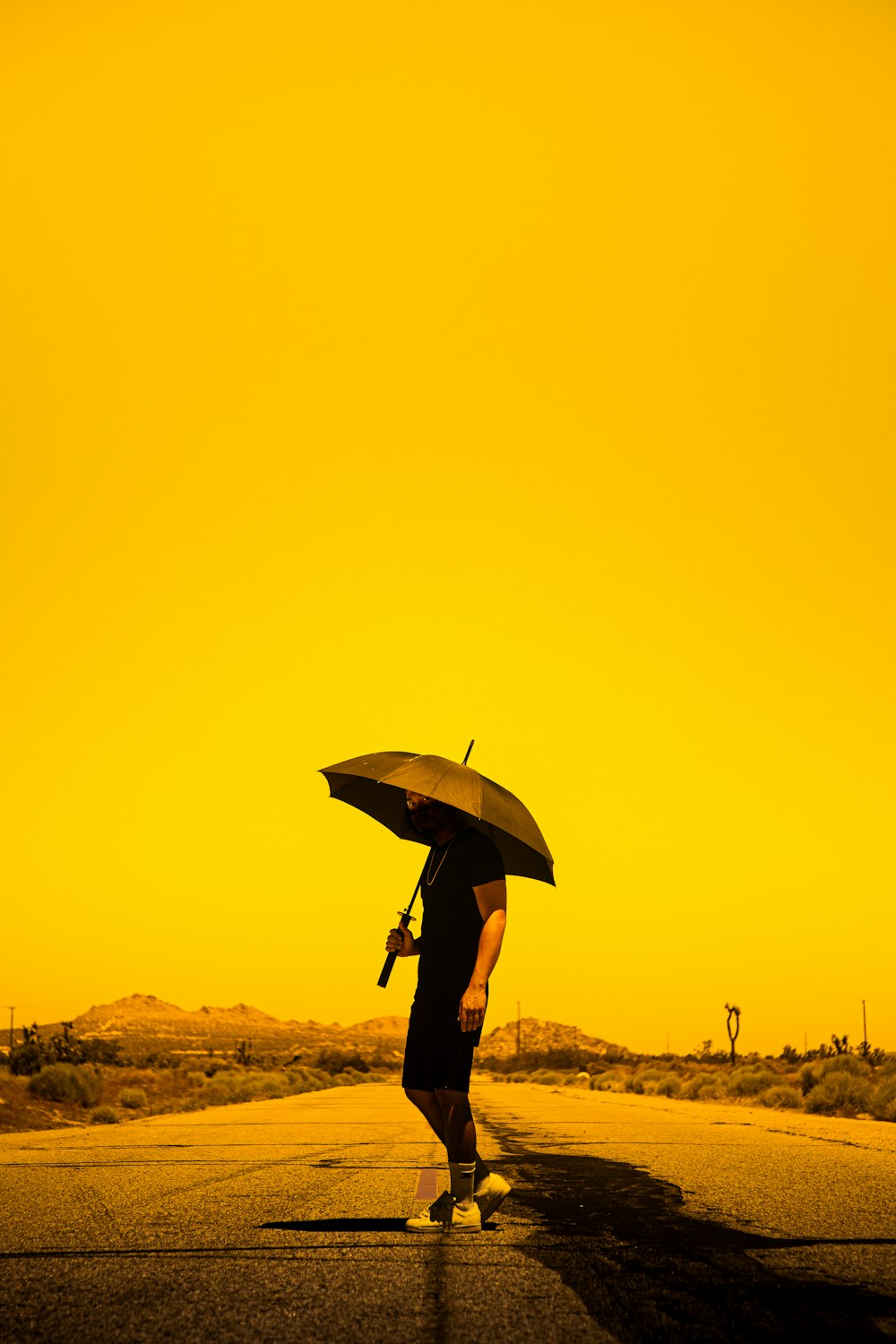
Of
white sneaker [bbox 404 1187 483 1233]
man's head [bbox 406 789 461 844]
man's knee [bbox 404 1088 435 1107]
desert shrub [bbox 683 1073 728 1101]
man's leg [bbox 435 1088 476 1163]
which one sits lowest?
white sneaker [bbox 404 1187 483 1233]

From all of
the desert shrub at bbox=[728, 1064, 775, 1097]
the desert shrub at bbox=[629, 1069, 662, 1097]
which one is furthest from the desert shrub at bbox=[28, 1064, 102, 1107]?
the desert shrub at bbox=[629, 1069, 662, 1097]

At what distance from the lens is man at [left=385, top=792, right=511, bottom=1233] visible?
284 inches

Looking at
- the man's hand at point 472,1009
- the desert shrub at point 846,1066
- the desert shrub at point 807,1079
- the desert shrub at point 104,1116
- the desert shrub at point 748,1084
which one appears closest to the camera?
the man's hand at point 472,1009

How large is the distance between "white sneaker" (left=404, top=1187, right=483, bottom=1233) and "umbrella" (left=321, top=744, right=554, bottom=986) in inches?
48.1

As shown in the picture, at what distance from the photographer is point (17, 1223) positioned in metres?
7.64

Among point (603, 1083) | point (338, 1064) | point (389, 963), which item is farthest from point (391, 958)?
point (338, 1064)

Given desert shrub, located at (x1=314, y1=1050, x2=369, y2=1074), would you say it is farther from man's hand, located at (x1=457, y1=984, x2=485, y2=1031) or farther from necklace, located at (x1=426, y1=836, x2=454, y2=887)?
man's hand, located at (x1=457, y1=984, x2=485, y2=1031)

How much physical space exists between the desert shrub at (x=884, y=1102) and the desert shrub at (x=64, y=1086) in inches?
688

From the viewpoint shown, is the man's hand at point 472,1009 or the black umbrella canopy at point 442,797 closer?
the man's hand at point 472,1009

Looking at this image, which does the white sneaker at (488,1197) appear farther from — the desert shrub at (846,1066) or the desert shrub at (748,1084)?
the desert shrub at (846,1066)

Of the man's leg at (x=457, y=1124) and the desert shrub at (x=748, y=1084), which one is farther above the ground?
the desert shrub at (x=748, y=1084)

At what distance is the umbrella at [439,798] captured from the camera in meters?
7.46

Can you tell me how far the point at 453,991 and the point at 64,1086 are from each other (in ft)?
91.5

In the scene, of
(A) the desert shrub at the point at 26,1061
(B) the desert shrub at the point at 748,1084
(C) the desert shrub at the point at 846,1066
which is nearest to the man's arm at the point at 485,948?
(B) the desert shrub at the point at 748,1084
